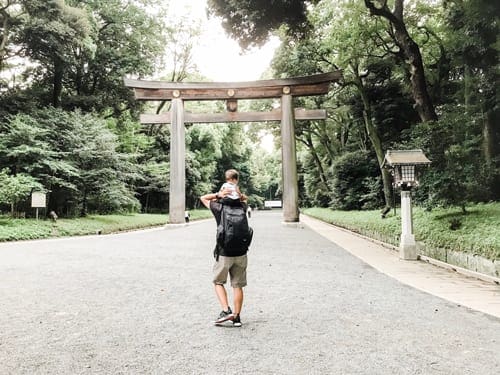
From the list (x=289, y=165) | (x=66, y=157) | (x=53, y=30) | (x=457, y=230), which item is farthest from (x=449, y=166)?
(x=53, y=30)

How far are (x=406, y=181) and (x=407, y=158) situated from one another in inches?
21.7

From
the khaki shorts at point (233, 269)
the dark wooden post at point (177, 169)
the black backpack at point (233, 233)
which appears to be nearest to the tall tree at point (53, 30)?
the dark wooden post at point (177, 169)

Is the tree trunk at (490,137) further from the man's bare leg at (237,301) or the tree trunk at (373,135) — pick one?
the man's bare leg at (237,301)

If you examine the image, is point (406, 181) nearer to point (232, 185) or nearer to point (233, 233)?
point (232, 185)

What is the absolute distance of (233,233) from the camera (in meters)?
3.92

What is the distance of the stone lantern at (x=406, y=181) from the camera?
8922 millimetres

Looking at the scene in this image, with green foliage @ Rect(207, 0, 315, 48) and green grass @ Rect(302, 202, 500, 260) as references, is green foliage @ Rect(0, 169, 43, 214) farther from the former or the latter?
green grass @ Rect(302, 202, 500, 260)

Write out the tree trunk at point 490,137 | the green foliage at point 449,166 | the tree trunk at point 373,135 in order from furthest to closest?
the tree trunk at point 373,135
the tree trunk at point 490,137
the green foliage at point 449,166

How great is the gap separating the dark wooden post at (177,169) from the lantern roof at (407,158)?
10242mm

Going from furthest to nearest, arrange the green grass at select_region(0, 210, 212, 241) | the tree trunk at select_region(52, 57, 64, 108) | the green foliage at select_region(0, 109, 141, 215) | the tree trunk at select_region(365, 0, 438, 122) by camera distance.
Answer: the tree trunk at select_region(52, 57, 64, 108) < the green foliage at select_region(0, 109, 141, 215) < the green grass at select_region(0, 210, 212, 241) < the tree trunk at select_region(365, 0, 438, 122)

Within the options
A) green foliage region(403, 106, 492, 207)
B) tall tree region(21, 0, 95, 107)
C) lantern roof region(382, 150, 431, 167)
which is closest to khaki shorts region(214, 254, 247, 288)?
lantern roof region(382, 150, 431, 167)

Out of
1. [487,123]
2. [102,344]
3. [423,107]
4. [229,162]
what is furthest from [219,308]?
[229,162]

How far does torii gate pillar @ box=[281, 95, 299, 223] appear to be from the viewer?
17.4 metres

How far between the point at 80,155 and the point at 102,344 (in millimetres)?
15741
